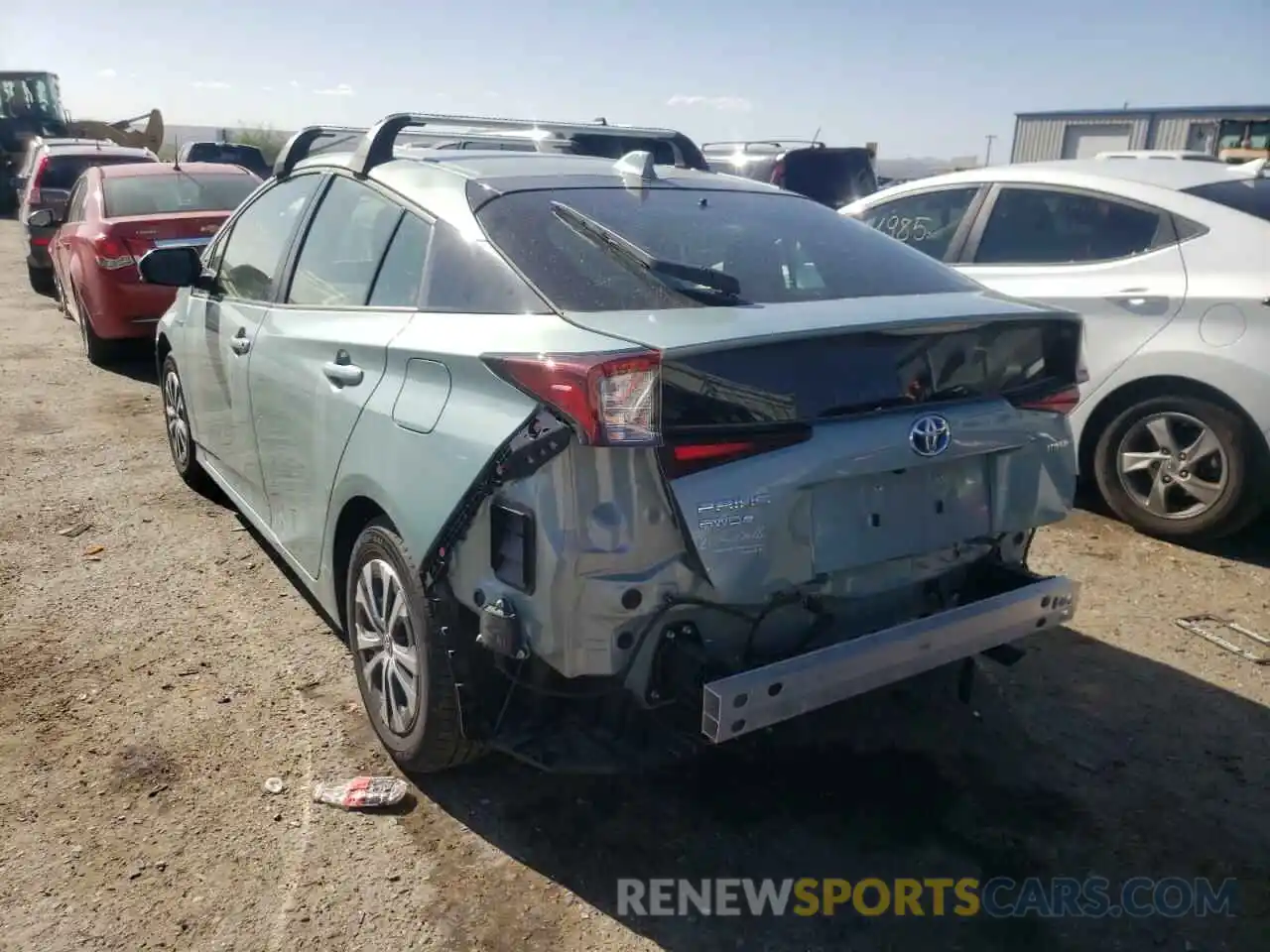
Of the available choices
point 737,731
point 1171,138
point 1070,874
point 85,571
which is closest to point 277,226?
point 85,571

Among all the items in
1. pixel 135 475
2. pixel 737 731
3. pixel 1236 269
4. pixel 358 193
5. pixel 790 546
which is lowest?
Result: pixel 135 475

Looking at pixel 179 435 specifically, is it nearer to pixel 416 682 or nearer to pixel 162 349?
pixel 162 349

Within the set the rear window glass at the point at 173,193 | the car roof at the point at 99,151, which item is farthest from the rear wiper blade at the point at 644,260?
the car roof at the point at 99,151

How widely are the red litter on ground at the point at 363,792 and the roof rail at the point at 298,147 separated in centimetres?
252

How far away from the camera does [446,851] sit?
284 cm

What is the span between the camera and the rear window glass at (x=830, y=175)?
43.0 ft

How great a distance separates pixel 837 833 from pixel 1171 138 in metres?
31.6

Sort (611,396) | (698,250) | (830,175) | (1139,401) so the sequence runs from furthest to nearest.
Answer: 1. (830,175)
2. (1139,401)
3. (698,250)
4. (611,396)

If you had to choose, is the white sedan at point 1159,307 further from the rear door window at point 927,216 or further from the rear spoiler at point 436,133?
the rear spoiler at point 436,133

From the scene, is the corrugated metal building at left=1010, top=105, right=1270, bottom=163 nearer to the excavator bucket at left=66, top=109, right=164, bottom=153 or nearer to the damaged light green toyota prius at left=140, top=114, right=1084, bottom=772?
the excavator bucket at left=66, top=109, right=164, bottom=153

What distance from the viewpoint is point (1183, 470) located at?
16.2ft

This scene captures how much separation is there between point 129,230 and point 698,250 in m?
6.59

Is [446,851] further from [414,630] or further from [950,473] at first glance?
[950,473]

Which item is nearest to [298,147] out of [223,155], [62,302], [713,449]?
[713,449]
